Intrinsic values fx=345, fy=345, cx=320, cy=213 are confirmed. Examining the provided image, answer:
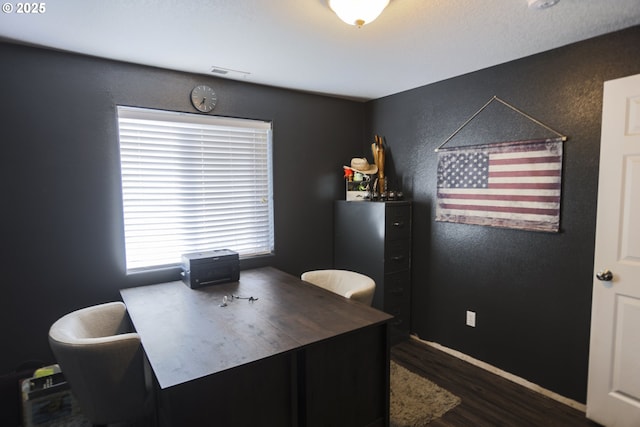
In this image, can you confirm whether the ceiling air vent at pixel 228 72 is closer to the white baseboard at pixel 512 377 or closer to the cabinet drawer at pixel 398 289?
the cabinet drawer at pixel 398 289

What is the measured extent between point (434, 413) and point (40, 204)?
285 cm

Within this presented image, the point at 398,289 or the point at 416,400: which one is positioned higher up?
the point at 398,289

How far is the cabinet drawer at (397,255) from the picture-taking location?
3.04m

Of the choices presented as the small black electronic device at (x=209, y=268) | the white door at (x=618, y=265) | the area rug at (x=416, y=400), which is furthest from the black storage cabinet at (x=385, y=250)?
the white door at (x=618, y=265)

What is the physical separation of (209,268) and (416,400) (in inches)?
67.6

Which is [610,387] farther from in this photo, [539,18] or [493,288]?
[539,18]

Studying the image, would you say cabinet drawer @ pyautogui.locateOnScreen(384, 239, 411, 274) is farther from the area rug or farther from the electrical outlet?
the area rug

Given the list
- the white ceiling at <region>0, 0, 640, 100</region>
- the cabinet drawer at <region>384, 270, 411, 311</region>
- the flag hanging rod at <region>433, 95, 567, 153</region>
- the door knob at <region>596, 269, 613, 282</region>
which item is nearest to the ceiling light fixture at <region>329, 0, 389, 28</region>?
the white ceiling at <region>0, 0, 640, 100</region>

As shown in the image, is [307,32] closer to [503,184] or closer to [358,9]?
[358,9]

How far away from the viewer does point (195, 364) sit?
1408 millimetres

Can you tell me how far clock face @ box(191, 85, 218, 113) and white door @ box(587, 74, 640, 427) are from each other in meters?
2.65

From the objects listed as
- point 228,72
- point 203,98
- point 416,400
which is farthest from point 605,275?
point 203,98

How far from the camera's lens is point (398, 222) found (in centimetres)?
309

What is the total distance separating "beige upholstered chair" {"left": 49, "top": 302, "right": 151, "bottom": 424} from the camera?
5.04ft
